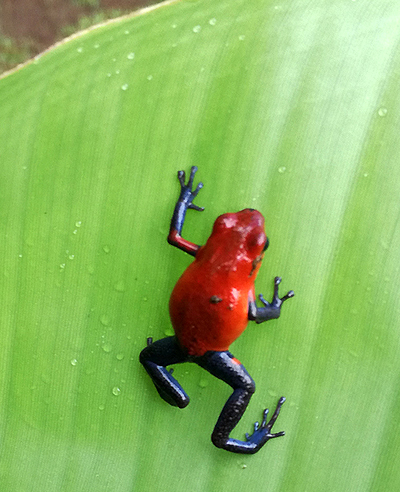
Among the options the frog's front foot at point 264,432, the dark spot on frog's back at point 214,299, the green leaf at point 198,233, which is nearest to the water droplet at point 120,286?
the green leaf at point 198,233

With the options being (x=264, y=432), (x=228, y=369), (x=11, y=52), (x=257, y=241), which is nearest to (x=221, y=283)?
(x=257, y=241)

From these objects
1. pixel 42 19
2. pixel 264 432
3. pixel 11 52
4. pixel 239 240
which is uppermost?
pixel 42 19

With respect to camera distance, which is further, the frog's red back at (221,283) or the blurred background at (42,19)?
the blurred background at (42,19)

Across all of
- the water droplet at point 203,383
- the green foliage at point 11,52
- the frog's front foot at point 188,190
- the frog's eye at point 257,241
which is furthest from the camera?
the green foliage at point 11,52

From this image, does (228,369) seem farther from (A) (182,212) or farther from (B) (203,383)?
(A) (182,212)

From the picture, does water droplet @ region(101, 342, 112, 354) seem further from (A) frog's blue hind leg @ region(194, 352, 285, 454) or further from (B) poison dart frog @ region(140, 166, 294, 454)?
(A) frog's blue hind leg @ region(194, 352, 285, 454)

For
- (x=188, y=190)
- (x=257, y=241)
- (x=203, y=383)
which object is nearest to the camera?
(x=257, y=241)

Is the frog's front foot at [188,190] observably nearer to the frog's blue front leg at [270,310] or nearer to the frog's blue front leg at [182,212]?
the frog's blue front leg at [182,212]

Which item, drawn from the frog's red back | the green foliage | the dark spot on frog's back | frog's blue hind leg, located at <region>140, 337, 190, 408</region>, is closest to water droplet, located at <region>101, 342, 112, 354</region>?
frog's blue hind leg, located at <region>140, 337, 190, 408</region>
